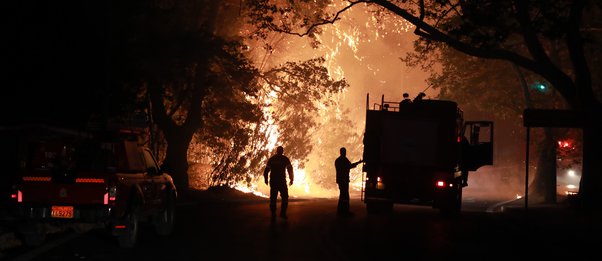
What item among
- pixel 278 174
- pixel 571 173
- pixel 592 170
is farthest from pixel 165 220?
pixel 571 173

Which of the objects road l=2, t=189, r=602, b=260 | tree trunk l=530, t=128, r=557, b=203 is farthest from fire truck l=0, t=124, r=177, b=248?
tree trunk l=530, t=128, r=557, b=203

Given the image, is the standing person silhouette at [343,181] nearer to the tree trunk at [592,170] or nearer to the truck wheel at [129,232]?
the tree trunk at [592,170]

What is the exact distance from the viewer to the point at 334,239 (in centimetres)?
1761

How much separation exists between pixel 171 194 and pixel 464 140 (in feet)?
43.6

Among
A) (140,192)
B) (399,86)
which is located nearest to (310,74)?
(140,192)

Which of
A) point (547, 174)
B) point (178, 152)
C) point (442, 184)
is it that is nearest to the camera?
point (442, 184)

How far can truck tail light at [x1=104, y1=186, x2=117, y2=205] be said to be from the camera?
14617 mm

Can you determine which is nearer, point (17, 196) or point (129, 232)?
point (17, 196)

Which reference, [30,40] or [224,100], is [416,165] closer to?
[30,40]

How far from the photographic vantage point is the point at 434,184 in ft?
86.8

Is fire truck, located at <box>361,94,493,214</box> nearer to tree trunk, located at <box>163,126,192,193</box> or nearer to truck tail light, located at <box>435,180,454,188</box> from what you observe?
truck tail light, located at <box>435,180,454,188</box>

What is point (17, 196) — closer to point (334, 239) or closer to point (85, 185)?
point (85, 185)

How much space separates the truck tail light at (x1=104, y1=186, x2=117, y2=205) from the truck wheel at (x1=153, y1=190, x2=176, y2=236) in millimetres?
3110

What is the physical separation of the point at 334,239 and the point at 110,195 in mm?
4784
